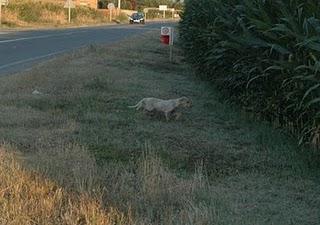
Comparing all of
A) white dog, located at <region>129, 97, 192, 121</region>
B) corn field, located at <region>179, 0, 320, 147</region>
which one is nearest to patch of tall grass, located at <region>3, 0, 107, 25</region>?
corn field, located at <region>179, 0, 320, 147</region>

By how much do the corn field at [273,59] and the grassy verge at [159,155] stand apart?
12.5 inches

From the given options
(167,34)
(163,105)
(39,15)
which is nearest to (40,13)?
(39,15)

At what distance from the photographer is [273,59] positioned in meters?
8.05

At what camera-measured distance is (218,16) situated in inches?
420

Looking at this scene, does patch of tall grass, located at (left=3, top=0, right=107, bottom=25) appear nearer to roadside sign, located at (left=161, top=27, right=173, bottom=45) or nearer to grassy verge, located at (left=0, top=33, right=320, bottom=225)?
roadside sign, located at (left=161, top=27, right=173, bottom=45)

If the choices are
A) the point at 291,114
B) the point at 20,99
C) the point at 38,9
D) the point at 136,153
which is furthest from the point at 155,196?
the point at 38,9

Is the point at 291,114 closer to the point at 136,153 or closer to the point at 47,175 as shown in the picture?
the point at 136,153

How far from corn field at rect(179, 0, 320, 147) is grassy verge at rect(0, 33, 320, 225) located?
32 cm

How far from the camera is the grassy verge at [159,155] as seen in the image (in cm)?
513

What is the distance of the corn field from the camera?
6668 mm

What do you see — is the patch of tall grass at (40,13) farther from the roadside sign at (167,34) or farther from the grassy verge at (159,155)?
the grassy verge at (159,155)

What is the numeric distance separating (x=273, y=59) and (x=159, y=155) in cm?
216

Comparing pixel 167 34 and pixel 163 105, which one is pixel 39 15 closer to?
pixel 167 34

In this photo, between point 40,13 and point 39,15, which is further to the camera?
point 40,13
